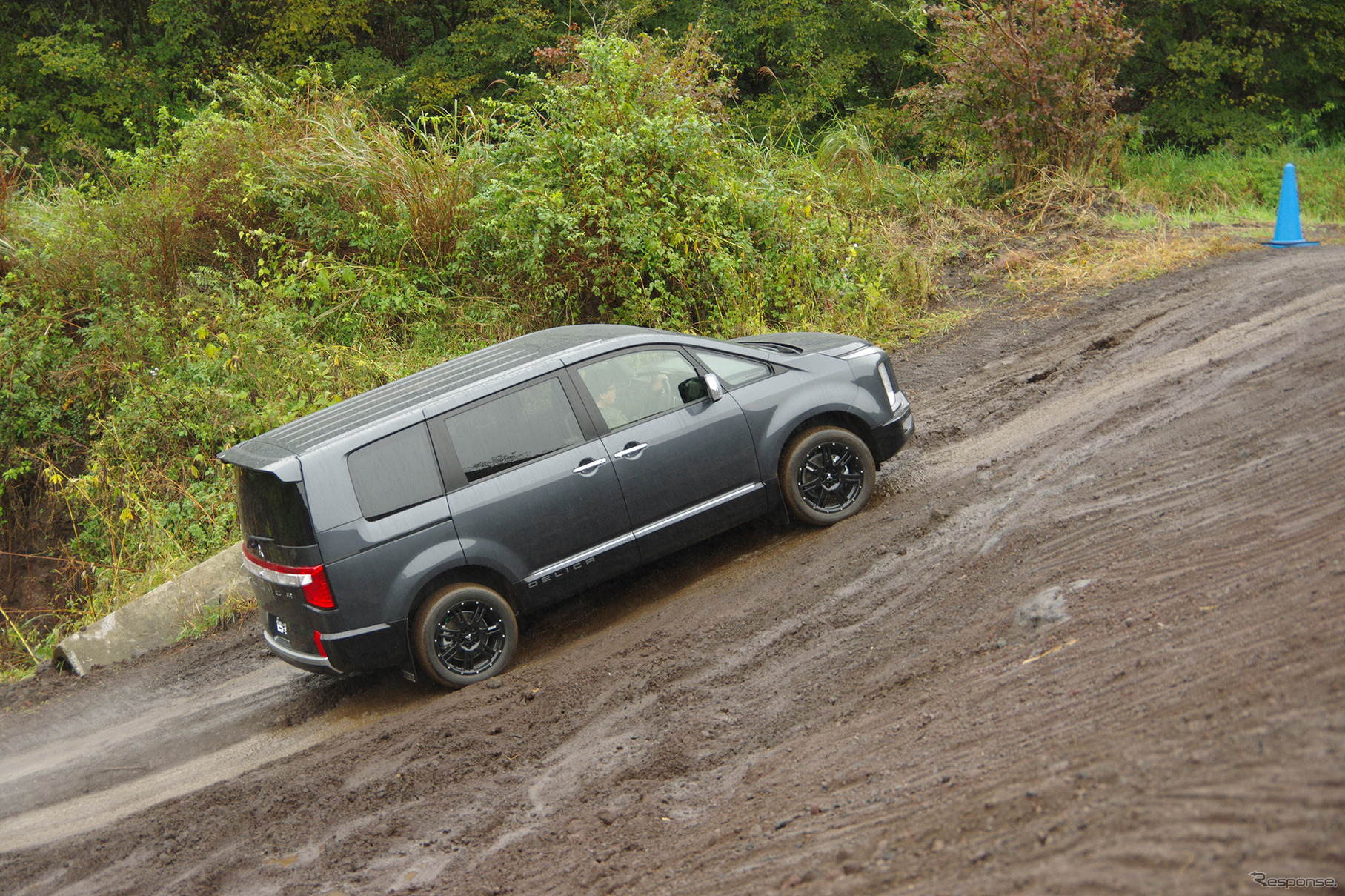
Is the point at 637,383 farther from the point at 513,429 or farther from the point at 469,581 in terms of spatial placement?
the point at 469,581

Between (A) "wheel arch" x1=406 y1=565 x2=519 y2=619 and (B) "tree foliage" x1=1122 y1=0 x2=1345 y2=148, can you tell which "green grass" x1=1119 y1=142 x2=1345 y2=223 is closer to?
(B) "tree foliage" x1=1122 y1=0 x2=1345 y2=148

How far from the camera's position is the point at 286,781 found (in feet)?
17.7

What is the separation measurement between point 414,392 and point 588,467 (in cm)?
128

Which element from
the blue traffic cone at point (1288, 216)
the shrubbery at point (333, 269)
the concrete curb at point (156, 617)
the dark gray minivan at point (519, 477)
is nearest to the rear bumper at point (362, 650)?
the dark gray minivan at point (519, 477)

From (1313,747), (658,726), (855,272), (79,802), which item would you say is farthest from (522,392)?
(855,272)

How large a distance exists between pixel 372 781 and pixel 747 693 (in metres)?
A: 2.08

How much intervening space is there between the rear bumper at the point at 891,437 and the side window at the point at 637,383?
1498mm

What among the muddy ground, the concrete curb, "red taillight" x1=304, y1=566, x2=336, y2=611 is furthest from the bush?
"red taillight" x1=304, y1=566, x2=336, y2=611

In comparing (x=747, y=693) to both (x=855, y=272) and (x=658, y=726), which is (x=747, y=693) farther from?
(x=855, y=272)

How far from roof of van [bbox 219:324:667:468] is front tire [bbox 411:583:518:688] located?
121 centimetres

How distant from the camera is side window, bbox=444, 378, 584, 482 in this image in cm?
605

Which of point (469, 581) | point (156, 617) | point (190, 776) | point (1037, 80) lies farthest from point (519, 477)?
point (1037, 80)

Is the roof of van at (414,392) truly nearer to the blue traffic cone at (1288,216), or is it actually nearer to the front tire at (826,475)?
the front tire at (826,475)

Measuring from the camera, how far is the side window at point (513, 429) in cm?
605
